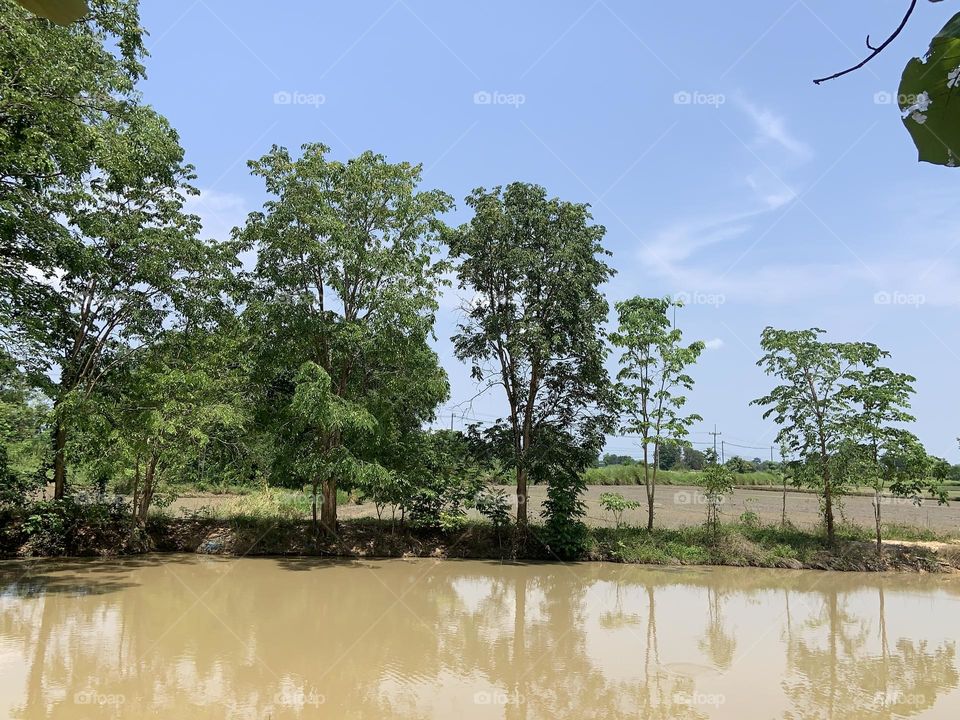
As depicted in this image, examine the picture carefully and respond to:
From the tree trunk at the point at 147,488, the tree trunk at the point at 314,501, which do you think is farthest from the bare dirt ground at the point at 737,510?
the tree trunk at the point at 147,488

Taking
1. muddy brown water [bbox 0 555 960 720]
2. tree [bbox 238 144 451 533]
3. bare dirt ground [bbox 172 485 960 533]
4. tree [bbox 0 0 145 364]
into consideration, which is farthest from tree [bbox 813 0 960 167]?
bare dirt ground [bbox 172 485 960 533]

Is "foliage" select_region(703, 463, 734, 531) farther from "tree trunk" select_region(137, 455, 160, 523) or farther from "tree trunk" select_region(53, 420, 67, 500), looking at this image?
"tree trunk" select_region(53, 420, 67, 500)

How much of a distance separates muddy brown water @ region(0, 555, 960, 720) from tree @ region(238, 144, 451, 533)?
2.49 metres

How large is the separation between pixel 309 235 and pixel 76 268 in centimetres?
383

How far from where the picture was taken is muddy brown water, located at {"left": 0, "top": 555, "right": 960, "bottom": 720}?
5.99 m

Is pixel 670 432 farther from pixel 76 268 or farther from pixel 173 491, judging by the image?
pixel 76 268

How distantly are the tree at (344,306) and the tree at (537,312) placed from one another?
0.99m

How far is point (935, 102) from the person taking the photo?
81cm

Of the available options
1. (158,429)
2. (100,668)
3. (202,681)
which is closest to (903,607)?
(202,681)

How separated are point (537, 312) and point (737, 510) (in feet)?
41.1

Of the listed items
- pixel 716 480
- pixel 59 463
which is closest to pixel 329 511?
pixel 59 463

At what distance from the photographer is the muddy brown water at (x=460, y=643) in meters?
5.99

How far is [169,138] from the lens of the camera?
11.7 m

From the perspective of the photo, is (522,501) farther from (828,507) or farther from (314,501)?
(828,507)
